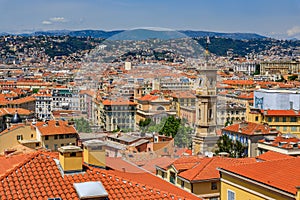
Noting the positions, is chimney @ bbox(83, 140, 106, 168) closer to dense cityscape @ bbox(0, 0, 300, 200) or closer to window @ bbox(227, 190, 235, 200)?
dense cityscape @ bbox(0, 0, 300, 200)

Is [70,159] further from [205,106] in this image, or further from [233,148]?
[233,148]

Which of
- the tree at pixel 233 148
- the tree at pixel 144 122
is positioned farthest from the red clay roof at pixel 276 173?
the tree at pixel 233 148

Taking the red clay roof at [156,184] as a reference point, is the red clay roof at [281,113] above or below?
below

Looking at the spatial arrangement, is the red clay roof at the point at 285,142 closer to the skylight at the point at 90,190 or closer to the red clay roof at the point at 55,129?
the red clay roof at the point at 55,129

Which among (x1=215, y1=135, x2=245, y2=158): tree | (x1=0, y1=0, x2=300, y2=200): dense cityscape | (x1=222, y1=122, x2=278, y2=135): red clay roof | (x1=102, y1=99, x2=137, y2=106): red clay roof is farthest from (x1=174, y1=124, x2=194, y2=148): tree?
(x1=222, y1=122, x2=278, y2=135): red clay roof

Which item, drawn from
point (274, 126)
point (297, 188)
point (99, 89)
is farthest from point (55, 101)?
point (297, 188)

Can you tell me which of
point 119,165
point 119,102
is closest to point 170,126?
point 119,102

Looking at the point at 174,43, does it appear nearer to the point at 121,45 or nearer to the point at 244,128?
the point at 121,45
